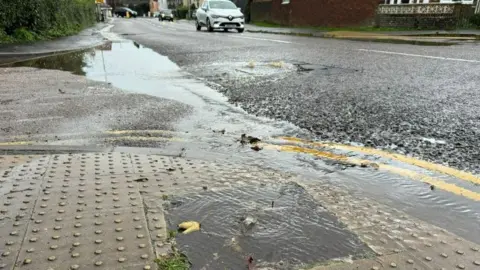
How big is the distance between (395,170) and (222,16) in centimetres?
2176

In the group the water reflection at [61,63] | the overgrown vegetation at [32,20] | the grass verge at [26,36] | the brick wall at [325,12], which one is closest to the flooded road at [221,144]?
the water reflection at [61,63]

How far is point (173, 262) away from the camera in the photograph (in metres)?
1.98

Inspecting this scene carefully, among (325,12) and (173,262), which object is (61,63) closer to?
→ (173,262)

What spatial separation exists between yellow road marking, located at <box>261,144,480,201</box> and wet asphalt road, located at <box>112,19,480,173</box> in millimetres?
389

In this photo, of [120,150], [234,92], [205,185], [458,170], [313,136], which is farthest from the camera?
[234,92]

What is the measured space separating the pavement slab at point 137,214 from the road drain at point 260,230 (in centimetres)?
2

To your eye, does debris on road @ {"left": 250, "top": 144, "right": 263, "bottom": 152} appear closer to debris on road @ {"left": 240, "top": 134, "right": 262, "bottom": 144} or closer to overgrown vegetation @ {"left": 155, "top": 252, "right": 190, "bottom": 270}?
debris on road @ {"left": 240, "top": 134, "right": 262, "bottom": 144}

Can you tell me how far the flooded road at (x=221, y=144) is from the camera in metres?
Result: 2.41

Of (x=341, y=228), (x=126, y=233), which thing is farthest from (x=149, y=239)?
(x=341, y=228)

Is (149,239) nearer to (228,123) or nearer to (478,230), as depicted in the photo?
(478,230)

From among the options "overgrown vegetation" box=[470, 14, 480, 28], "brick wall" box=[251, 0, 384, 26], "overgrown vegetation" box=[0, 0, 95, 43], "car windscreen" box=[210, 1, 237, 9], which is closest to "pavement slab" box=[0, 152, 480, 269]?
"overgrown vegetation" box=[0, 0, 95, 43]

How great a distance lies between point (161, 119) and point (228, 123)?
0.79 meters

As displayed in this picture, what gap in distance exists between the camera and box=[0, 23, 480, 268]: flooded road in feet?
7.91

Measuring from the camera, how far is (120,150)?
146 inches
